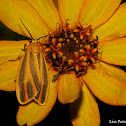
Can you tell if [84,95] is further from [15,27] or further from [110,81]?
[15,27]

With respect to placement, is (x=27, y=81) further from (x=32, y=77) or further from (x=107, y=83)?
(x=107, y=83)

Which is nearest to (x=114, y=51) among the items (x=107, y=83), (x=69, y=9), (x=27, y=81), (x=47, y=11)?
(x=107, y=83)

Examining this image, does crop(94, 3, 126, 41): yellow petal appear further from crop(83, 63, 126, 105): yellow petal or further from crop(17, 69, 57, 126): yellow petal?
crop(17, 69, 57, 126): yellow petal

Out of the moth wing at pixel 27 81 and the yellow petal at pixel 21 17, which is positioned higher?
the yellow petal at pixel 21 17

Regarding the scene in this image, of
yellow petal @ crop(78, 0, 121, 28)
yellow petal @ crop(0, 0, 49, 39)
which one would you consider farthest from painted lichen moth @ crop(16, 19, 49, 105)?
yellow petal @ crop(78, 0, 121, 28)

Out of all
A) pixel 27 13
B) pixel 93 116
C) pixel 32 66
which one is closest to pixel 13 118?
pixel 32 66

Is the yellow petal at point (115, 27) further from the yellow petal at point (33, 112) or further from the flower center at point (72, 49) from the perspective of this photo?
the yellow petal at point (33, 112)

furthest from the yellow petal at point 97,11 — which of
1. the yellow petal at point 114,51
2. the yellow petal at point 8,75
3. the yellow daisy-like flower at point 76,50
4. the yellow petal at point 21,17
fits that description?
the yellow petal at point 8,75
